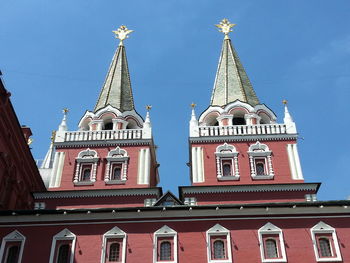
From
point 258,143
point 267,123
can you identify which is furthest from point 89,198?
point 267,123

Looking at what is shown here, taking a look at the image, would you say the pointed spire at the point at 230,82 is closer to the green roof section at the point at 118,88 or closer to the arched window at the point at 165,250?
the green roof section at the point at 118,88

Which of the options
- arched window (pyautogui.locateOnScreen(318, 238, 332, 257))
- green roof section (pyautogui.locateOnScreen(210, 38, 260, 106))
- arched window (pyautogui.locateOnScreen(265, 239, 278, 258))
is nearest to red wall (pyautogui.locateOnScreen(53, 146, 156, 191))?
Result: green roof section (pyautogui.locateOnScreen(210, 38, 260, 106))

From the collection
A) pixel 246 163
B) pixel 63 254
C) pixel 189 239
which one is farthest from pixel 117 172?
pixel 189 239

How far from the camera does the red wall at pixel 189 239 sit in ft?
85.0

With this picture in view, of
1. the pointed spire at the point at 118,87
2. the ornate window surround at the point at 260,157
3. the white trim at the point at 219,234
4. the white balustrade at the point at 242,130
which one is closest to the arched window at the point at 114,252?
the white trim at the point at 219,234

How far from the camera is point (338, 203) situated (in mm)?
27000

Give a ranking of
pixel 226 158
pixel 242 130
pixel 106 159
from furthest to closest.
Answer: pixel 242 130
pixel 106 159
pixel 226 158

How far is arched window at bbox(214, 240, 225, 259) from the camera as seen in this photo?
2608cm

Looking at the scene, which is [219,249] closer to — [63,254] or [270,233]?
[270,233]

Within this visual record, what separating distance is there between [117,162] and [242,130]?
29.9 feet

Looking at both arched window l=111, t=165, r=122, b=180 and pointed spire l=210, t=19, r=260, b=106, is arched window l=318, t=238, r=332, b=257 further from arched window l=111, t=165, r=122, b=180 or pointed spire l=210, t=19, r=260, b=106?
pointed spire l=210, t=19, r=260, b=106

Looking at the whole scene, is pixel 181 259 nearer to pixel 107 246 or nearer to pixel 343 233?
pixel 107 246

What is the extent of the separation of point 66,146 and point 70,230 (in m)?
10.8

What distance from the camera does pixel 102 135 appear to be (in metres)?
37.5
